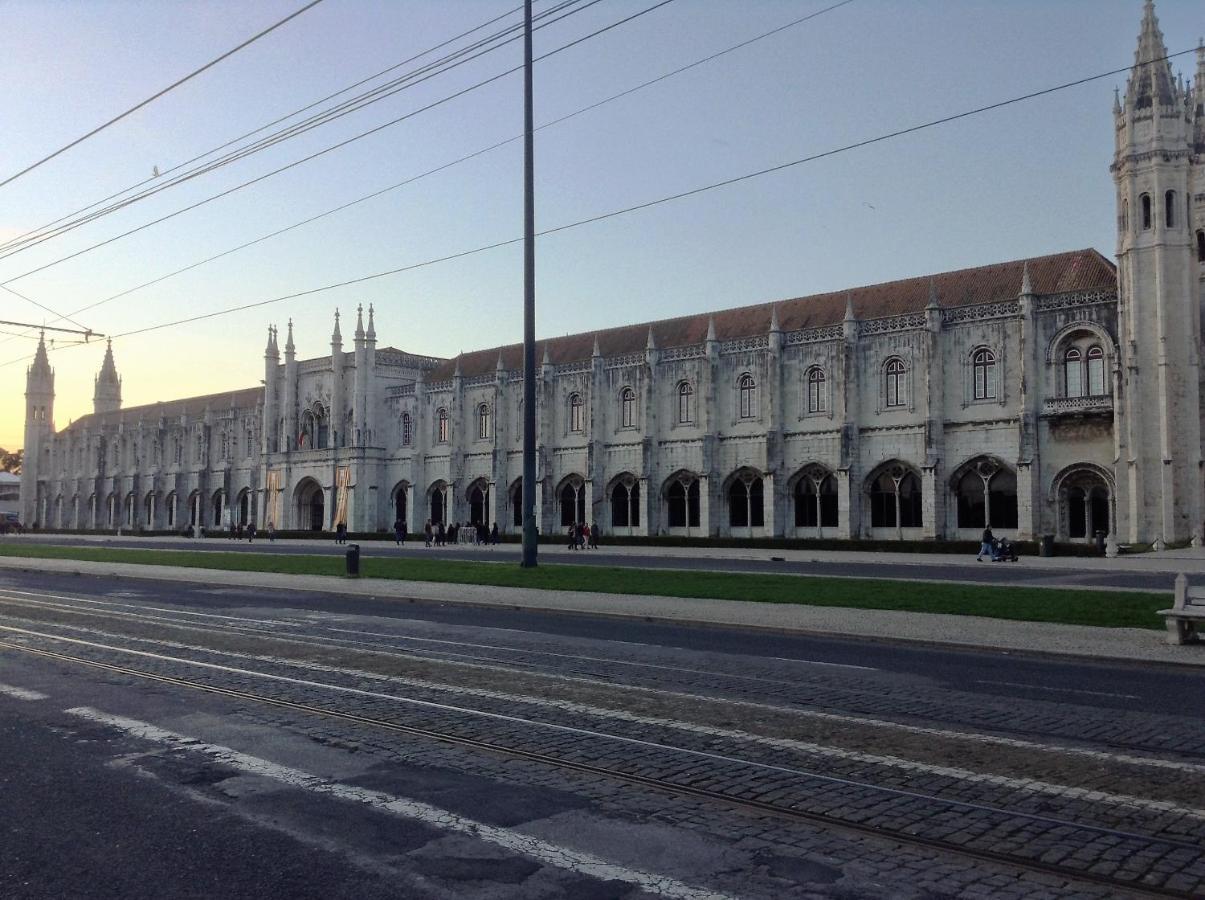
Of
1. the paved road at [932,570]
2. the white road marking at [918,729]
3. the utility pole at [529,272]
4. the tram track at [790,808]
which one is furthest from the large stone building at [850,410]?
the tram track at [790,808]

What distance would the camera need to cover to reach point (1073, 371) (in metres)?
40.3

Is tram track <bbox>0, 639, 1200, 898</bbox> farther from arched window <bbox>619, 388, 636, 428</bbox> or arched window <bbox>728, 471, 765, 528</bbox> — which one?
arched window <bbox>619, 388, 636, 428</bbox>

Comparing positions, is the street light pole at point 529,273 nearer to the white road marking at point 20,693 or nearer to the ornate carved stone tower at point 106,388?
the white road marking at point 20,693

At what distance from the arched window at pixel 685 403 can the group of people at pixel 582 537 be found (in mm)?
8295

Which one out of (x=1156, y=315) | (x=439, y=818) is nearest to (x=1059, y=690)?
(x=439, y=818)

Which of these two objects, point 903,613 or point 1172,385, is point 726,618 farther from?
point 1172,385

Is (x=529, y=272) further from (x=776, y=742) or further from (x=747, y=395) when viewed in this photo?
(x=747, y=395)

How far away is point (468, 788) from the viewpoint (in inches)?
245

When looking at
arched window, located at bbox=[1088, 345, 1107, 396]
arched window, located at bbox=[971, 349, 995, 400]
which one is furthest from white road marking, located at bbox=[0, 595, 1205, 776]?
arched window, located at bbox=[971, 349, 995, 400]

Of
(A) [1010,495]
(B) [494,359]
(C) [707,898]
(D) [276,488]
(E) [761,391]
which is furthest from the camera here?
(D) [276,488]

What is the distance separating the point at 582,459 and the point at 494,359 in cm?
1279

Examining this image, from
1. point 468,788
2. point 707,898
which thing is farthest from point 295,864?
point 707,898

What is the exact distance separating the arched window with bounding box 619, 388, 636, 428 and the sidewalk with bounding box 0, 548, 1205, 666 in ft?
98.6

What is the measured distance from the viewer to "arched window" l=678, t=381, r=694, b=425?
5209cm
